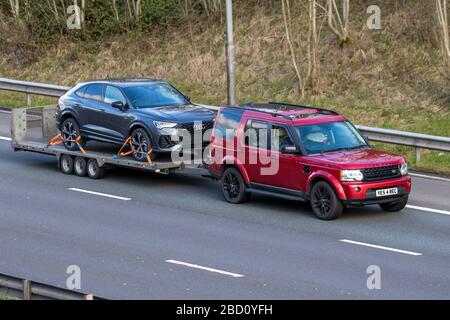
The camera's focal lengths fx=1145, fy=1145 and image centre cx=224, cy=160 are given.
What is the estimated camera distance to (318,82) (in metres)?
30.3

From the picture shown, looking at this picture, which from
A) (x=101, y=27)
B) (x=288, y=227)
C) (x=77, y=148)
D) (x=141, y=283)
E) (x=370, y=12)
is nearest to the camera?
(x=141, y=283)

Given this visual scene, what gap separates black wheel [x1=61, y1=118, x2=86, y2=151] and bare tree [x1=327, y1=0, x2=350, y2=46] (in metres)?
9.43

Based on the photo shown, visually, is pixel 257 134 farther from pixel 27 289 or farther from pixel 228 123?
pixel 27 289

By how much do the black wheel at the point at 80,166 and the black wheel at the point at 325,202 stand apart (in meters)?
5.77

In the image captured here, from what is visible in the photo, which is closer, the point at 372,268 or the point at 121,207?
the point at 372,268

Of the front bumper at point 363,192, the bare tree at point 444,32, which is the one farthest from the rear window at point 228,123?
the bare tree at point 444,32

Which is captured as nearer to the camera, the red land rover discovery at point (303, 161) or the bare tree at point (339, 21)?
the red land rover discovery at point (303, 161)

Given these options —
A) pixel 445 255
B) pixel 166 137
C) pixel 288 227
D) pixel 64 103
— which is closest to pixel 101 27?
pixel 64 103

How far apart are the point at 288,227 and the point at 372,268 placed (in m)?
2.89

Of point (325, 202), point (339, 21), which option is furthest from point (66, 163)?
point (339, 21)

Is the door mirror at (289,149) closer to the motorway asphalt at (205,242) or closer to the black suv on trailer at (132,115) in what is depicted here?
the motorway asphalt at (205,242)

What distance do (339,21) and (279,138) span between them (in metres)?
11.7

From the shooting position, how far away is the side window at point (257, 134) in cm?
2050

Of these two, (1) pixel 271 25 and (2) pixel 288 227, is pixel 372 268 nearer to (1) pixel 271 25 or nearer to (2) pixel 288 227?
(2) pixel 288 227
